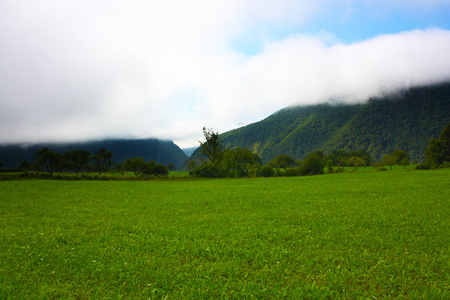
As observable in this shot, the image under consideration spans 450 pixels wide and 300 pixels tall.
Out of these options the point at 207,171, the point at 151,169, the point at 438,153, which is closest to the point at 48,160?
the point at 151,169

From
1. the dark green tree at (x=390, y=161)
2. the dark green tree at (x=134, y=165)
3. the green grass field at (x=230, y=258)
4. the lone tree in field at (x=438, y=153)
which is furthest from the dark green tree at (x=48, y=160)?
the dark green tree at (x=390, y=161)

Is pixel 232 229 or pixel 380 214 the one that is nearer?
pixel 232 229

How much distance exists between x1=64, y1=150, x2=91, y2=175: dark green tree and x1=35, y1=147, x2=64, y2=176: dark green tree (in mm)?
1972

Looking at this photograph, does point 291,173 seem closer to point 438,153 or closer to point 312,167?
point 312,167

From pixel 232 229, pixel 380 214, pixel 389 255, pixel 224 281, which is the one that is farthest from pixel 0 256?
pixel 380 214

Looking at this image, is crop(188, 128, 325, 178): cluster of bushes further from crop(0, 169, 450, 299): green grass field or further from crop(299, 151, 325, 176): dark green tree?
crop(0, 169, 450, 299): green grass field

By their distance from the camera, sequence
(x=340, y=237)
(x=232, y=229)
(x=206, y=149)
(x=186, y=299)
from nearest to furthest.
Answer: (x=186, y=299), (x=340, y=237), (x=232, y=229), (x=206, y=149)

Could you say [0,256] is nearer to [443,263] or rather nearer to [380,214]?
[443,263]

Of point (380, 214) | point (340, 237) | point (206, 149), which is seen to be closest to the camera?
point (340, 237)

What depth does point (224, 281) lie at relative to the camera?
4.78 m

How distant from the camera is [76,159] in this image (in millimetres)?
55594

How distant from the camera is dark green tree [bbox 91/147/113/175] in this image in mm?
59781

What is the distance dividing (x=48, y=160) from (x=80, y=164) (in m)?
7.05

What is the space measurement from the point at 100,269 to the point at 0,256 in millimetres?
3460
